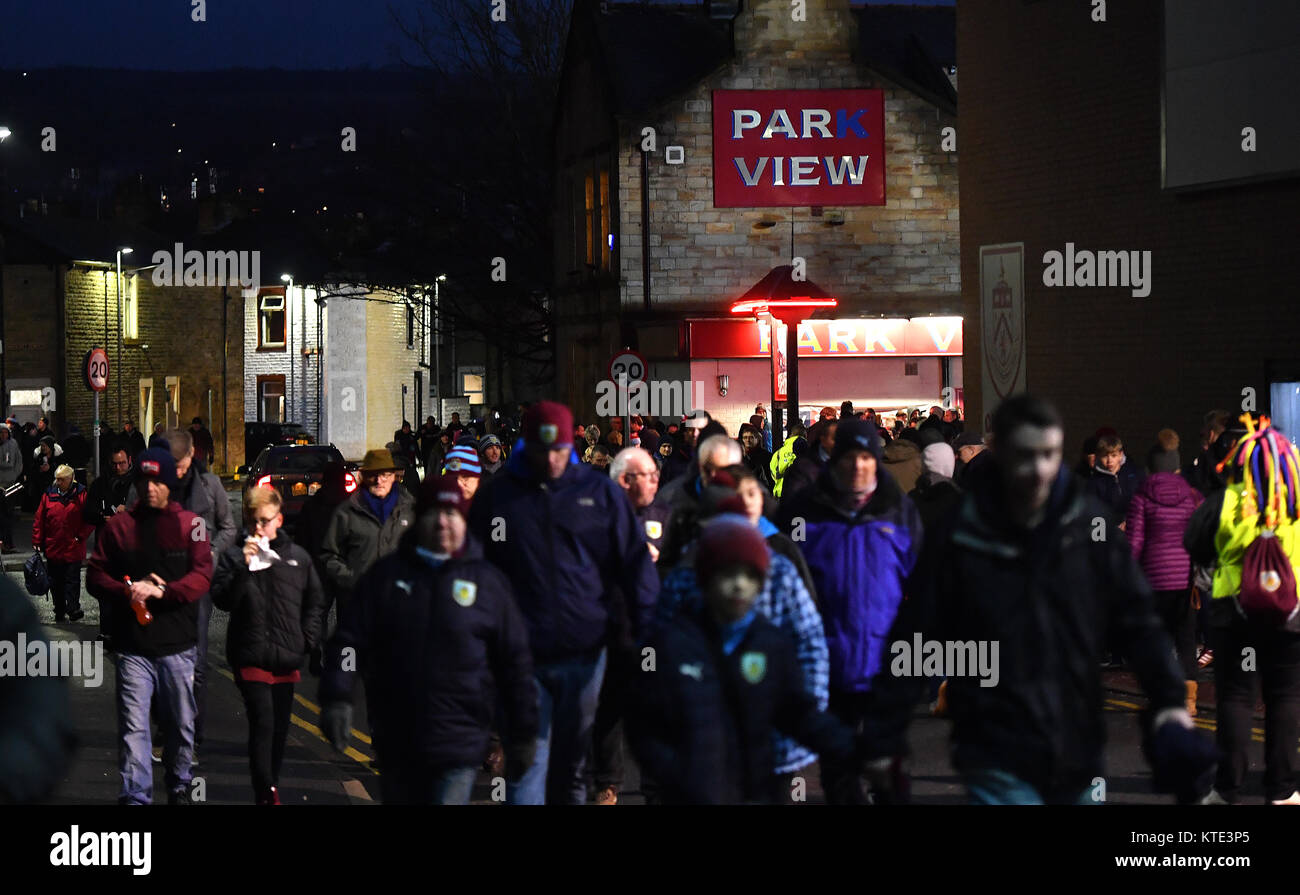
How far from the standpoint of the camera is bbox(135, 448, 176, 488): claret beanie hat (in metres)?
9.71

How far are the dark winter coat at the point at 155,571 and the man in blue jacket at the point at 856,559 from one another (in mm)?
3384

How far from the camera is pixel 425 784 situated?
6.77 meters

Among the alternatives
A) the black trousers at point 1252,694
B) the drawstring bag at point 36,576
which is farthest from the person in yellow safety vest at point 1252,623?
the drawstring bag at point 36,576

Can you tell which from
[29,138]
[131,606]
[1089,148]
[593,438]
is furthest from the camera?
[29,138]

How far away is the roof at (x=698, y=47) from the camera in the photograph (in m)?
38.3

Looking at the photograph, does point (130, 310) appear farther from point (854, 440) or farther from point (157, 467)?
point (854, 440)

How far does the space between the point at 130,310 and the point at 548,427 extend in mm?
55972

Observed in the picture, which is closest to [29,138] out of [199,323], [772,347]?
[199,323]

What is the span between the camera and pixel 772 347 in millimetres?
33719

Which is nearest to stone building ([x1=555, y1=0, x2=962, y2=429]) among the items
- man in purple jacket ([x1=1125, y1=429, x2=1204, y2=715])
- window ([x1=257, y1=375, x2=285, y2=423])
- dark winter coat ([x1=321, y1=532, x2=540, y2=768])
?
man in purple jacket ([x1=1125, y1=429, x2=1204, y2=715])

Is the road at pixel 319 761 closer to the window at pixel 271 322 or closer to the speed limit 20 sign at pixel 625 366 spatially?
the speed limit 20 sign at pixel 625 366

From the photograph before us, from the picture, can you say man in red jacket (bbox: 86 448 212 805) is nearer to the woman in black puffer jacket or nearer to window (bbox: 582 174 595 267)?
the woman in black puffer jacket

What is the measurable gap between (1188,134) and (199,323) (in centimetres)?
5044
